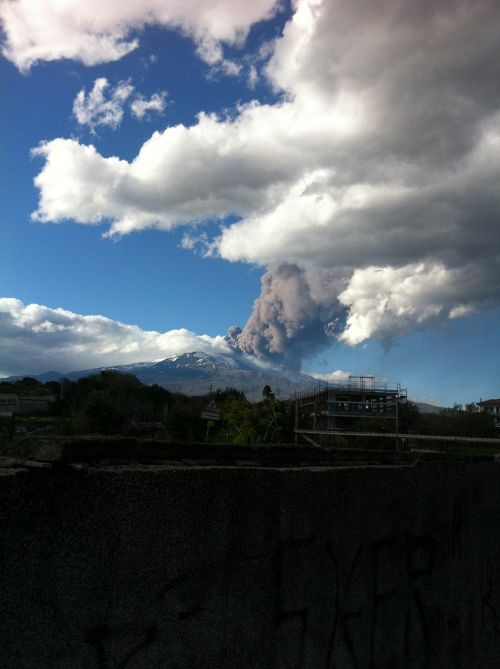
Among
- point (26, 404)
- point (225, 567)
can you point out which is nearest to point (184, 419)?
point (26, 404)

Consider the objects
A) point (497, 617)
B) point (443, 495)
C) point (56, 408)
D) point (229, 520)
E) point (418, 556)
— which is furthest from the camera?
point (56, 408)

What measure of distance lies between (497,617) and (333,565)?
8.87 ft

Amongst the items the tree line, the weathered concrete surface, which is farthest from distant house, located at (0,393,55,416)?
the weathered concrete surface

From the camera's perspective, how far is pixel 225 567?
2.42 meters

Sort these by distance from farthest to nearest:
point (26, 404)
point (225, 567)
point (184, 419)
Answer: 1. point (26, 404)
2. point (184, 419)
3. point (225, 567)

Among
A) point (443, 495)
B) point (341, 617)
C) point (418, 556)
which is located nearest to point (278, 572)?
point (341, 617)

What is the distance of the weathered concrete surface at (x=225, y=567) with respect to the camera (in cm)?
182

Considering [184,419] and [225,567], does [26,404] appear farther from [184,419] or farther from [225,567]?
[225,567]

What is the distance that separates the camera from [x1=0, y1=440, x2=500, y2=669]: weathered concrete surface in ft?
5.98

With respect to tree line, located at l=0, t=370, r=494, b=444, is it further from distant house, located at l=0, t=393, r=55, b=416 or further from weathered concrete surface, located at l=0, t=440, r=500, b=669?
weathered concrete surface, located at l=0, t=440, r=500, b=669

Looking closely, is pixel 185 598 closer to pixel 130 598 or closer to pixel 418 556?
pixel 130 598

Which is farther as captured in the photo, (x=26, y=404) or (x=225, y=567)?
(x=26, y=404)

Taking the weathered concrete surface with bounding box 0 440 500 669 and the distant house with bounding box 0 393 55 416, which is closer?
the weathered concrete surface with bounding box 0 440 500 669

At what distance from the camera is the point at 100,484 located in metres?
1.98
